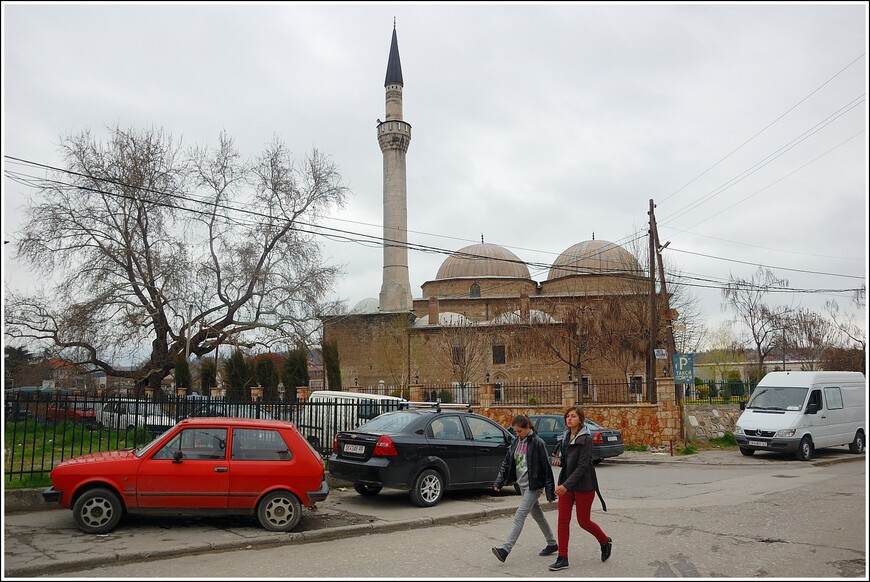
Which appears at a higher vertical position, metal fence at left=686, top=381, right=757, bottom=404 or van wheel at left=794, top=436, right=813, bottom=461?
metal fence at left=686, top=381, right=757, bottom=404

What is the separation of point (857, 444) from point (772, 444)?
3663mm

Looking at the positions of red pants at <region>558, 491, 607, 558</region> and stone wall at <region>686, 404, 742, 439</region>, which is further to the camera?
stone wall at <region>686, 404, 742, 439</region>

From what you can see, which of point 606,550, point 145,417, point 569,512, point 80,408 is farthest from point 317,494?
point 80,408

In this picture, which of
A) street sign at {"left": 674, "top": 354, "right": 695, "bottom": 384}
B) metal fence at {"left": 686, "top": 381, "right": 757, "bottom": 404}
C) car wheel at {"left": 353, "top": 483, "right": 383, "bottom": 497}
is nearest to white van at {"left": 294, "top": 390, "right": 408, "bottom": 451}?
car wheel at {"left": 353, "top": 483, "right": 383, "bottom": 497}

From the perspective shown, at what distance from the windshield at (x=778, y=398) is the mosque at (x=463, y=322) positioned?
17572 millimetres

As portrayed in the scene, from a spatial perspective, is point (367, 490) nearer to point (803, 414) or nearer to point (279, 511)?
point (279, 511)

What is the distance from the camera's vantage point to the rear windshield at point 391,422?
10.8 m

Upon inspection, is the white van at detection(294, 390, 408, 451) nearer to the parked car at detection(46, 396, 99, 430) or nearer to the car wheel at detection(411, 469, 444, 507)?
the car wheel at detection(411, 469, 444, 507)

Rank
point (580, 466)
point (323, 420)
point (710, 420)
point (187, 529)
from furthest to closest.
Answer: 1. point (710, 420)
2. point (323, 420)
3. point (187, 529)
4. point (580, 466)

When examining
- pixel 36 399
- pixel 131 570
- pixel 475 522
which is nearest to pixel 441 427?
pixel 475 522

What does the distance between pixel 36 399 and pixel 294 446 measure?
4.41 metres

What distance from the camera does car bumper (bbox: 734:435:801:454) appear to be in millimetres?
17469

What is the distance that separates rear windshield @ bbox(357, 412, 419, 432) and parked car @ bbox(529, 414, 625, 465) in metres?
6.86

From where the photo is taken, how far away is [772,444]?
58.1 feet
